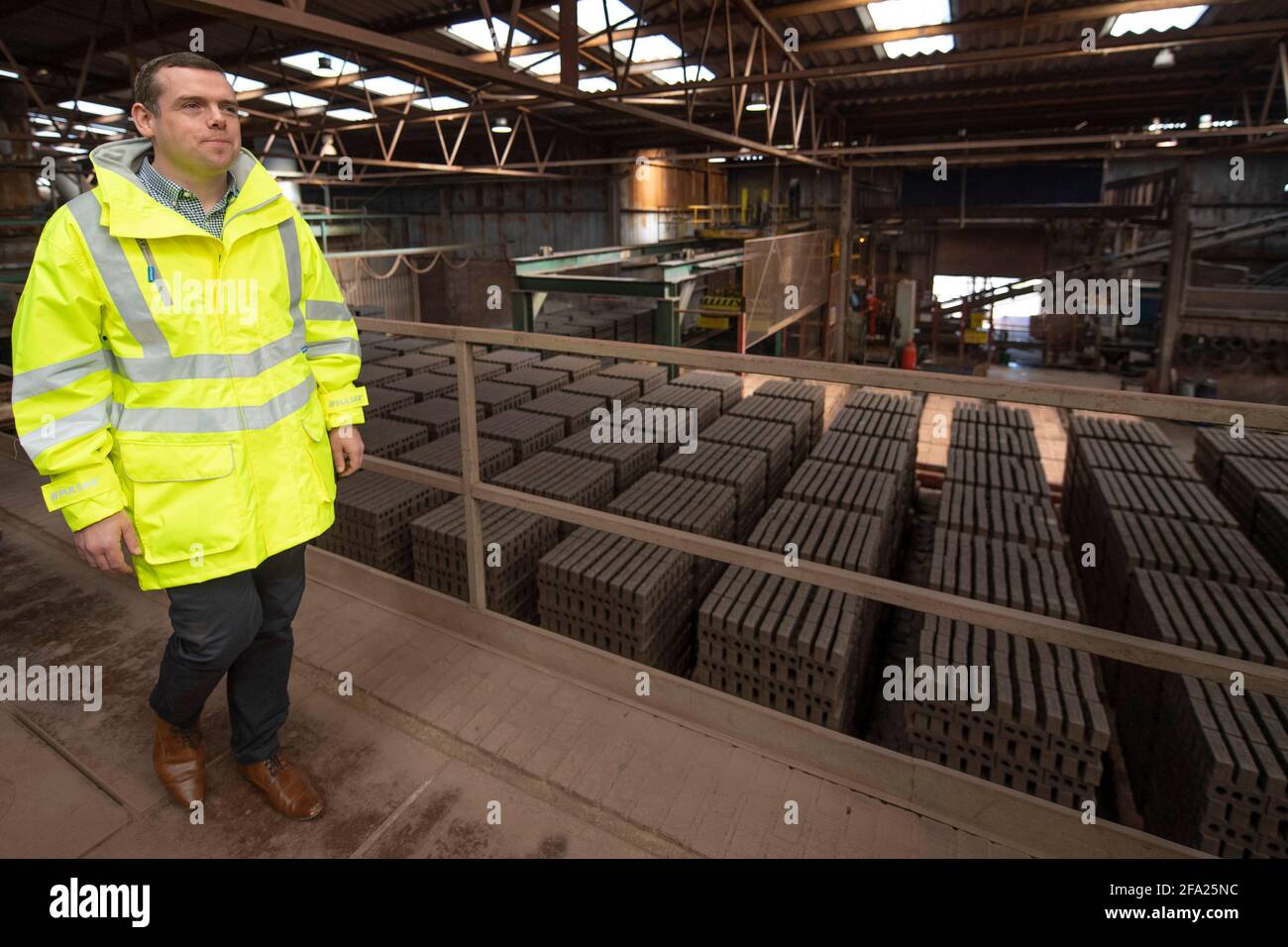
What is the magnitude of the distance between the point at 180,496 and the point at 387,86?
14.2 metres

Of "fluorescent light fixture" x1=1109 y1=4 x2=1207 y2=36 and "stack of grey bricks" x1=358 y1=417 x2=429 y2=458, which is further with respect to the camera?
"fluorescent light fixture" x1=1109 y1=4 x2=1207 y2=36

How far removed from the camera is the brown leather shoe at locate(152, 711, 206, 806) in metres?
2.54

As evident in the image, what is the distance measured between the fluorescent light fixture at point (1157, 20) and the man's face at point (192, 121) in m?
10.3

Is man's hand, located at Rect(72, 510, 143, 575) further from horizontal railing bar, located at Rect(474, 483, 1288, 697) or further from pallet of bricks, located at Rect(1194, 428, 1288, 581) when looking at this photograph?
pallet of bricks, located at Rect(1194, 428, 1288, 581)

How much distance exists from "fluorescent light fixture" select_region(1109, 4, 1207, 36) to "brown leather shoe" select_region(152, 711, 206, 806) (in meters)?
11.2

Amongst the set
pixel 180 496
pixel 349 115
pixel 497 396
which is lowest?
pixel 497 396

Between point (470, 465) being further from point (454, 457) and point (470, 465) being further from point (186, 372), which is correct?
point (454, 457)

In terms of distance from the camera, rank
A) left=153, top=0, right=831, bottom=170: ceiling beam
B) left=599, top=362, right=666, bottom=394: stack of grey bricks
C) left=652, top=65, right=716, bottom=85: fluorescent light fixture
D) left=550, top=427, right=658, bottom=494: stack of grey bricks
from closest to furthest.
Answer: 1. left=153, top=0, right=831, bottom=170: ceiling beam
2. left=550, top=427, right=658, bottom=494: stack of grey bricks
3. left=599, top=362, right=666, bottom=394: stack of grey bricks
4. left=652, top=65, right=716, bottom=85: fluorescent light fixture

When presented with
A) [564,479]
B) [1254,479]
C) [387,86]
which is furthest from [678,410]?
[387,86]

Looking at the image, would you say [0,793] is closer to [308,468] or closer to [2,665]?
[2,665]

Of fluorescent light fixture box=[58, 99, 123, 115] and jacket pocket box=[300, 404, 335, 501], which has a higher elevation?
fluorescent light fixture box=[58, 99, 123, 115]

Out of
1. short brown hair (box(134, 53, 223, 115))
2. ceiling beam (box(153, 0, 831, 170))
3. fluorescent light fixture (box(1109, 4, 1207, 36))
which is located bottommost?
short brown hair (box(134, 53, 223, 115))

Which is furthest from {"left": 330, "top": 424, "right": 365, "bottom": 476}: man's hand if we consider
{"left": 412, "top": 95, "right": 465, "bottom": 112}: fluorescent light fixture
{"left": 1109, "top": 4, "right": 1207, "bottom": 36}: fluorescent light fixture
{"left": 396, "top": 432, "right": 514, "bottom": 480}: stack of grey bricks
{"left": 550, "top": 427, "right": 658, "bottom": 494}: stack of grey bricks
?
{"left": 412, "top": 95, "right": 465, "bottom": 112}: fluorescent light fixture

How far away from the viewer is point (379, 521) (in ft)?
17.2
